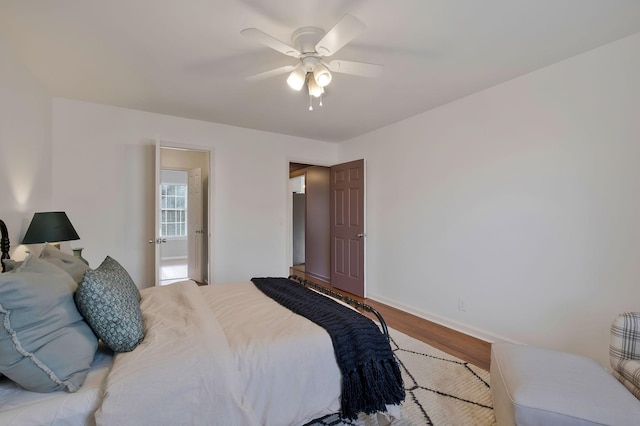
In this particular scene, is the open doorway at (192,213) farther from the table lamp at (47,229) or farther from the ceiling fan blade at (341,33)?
the ceiling fan blade at (341,33)

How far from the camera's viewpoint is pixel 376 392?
1.49m

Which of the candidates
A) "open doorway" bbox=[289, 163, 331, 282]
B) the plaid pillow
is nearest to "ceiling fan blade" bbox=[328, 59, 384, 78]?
the plaid pillow

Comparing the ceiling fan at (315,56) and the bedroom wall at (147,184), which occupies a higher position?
the ceiling fan at (315,56)

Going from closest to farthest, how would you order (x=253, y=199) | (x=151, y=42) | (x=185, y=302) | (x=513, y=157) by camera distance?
1. (x=185, y=302)
2. (x=151, y=42)
3. (x=513, y=157)
4. (x=253, y=199)

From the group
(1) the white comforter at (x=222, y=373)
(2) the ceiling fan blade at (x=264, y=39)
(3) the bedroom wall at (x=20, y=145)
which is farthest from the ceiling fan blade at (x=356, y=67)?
(3) the bedroom wall at (x=20, y=145)

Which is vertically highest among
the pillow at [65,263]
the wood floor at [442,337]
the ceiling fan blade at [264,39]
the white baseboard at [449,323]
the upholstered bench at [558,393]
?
the ceiling fan blade at [264,39]

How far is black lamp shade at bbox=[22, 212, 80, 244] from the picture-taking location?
7.09 ft

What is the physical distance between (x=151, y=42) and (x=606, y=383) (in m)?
3.44

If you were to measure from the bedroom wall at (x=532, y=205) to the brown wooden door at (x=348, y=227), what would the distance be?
2.33 feet

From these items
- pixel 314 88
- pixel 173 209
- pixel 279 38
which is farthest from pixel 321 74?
pixel 173 209

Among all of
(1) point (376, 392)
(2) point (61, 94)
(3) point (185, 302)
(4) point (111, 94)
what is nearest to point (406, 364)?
(1) point (376, 392)

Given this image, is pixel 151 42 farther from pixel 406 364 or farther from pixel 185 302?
pixel 406 364

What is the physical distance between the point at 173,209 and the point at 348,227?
5.34 metres

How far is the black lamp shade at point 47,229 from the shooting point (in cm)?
216
